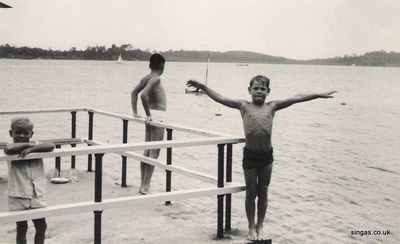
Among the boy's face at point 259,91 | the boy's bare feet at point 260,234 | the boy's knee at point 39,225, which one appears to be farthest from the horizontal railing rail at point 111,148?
the boy's bare feet at point 260,234

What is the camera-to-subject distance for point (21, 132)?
15.3ft

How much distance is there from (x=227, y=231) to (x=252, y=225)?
0.59 metres

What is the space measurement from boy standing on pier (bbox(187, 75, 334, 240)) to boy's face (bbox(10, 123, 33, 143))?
71.1 inches

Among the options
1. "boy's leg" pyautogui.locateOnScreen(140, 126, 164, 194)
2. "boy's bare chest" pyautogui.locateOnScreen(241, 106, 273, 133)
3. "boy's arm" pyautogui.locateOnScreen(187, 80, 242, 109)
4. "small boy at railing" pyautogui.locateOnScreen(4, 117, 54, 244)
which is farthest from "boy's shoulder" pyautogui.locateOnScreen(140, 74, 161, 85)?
"small boy at railing" pyautogui.locateOnScreen(4, 117, 54, 244)

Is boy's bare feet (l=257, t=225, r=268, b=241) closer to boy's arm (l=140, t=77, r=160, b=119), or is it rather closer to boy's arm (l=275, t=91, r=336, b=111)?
boy's arm (l=275, t=91, r=336, b=111)

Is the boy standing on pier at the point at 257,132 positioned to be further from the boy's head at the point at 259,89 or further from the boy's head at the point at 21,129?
the boy's head at the point at 21,129

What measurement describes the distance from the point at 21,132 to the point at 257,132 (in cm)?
231

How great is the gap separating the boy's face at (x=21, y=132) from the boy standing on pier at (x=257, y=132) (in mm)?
1807

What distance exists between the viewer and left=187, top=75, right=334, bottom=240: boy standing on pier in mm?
5586

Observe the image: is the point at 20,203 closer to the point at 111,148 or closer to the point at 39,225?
the point at 39,225

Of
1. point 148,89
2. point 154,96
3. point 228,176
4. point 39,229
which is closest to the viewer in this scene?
point 39,229

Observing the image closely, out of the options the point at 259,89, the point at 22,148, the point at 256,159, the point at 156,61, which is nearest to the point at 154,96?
the point at 156,61

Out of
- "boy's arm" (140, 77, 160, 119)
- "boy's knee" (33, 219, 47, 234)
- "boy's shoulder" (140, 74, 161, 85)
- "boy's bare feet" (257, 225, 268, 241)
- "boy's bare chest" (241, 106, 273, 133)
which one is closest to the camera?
"boy's knee" (33, 219, 47, 234)

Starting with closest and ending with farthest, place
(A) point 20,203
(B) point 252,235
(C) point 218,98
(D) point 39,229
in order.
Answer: (A) point 20,203
(D) point 39,229
(C) point 218,98
(B) point 252,235
